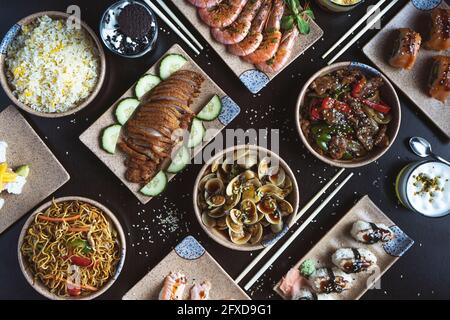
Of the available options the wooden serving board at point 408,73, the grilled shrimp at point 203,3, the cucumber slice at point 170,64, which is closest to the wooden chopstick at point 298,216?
the wooden serving board at point 408,73

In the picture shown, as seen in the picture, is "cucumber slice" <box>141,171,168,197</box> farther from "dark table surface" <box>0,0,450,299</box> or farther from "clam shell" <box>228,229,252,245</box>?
"clam shell" <box>228,229,252,245</box>

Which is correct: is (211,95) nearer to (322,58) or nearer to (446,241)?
(322,58)

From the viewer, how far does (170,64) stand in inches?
161

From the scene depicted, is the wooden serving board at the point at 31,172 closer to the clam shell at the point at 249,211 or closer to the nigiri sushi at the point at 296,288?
the clam shell at the point at 249,211

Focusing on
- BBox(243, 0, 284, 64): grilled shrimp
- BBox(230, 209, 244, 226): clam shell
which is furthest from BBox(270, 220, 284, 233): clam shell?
BBox(243, 0, 284, 64): grilled shrimp

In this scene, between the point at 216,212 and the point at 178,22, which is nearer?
the point at 216,212

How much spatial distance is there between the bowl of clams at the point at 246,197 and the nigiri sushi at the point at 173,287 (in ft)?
1.45

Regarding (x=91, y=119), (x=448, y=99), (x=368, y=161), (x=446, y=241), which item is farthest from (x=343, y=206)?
(x=91, y=119)

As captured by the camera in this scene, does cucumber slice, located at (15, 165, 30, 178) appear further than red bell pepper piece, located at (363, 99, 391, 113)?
No

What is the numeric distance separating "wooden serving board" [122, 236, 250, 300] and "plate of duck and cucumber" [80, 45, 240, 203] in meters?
0.49

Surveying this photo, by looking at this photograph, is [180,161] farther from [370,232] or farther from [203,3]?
[370,232]

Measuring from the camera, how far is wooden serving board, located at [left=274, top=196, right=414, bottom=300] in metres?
4.23

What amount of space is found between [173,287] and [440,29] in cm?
283

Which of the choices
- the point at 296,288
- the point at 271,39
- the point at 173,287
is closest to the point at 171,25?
the point at 271,39
